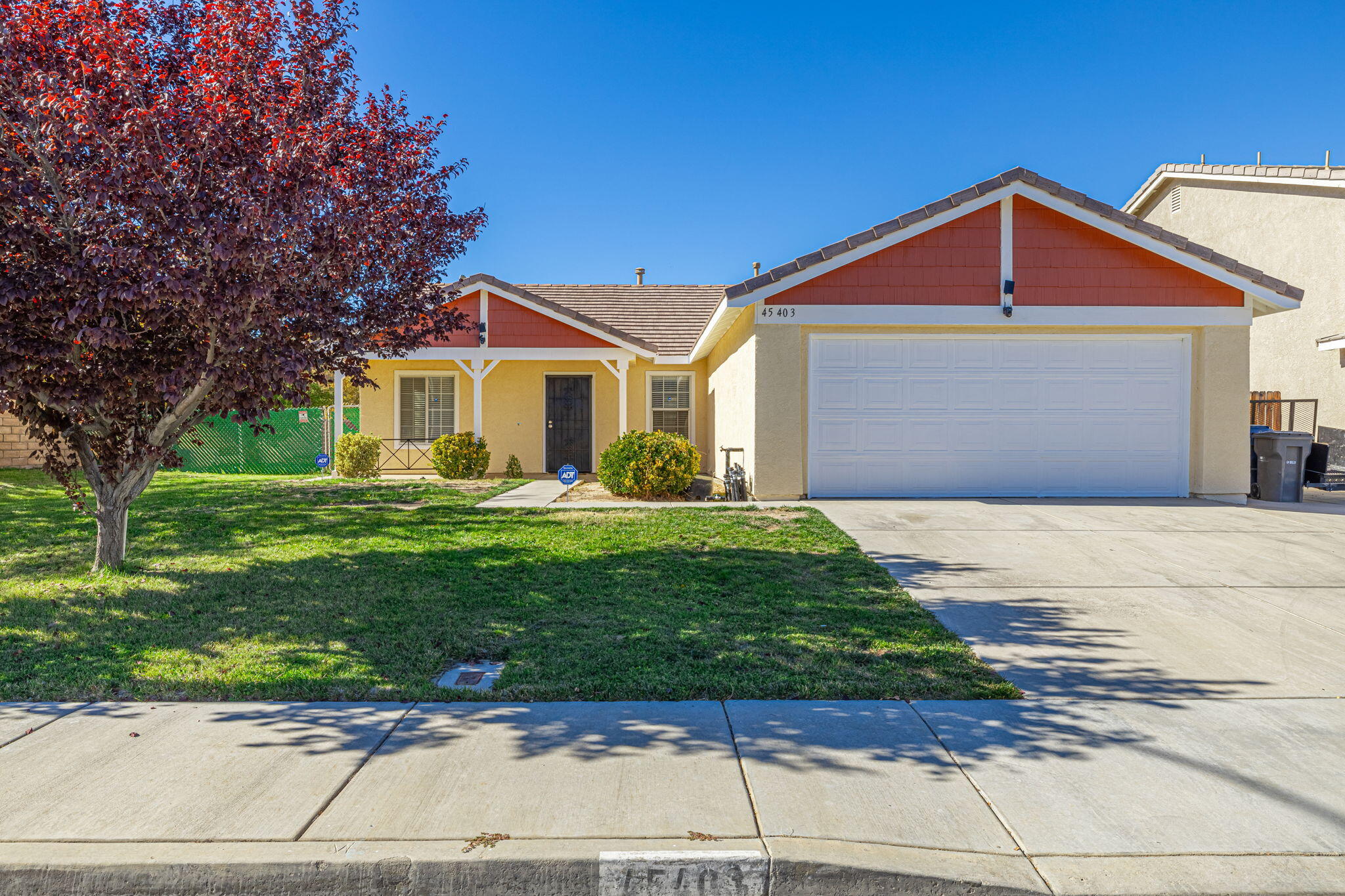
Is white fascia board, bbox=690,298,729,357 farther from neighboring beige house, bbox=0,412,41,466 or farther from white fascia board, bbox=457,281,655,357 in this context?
neighboring beige house, bbox=0,412,41,466

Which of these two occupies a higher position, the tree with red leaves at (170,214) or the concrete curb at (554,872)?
the tree with red leaves at (170,214)

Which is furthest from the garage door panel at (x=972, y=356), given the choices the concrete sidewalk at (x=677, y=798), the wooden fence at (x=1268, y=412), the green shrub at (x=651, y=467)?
the concrete sidewalk at (x=677, y=798)

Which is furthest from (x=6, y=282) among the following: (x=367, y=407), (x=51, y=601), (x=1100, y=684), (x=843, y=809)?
(x=367, y=407)

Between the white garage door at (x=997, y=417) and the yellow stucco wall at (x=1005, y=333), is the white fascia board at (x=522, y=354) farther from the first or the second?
the white garage door at (x=997, y=417)

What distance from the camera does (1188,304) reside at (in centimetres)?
1128

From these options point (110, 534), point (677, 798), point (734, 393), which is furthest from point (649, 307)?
point (677, 798)

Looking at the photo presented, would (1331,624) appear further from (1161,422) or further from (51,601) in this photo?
(51,601)

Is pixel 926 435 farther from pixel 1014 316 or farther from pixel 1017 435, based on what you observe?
pixel 1014 316

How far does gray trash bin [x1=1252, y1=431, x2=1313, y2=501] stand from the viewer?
37.6 ft

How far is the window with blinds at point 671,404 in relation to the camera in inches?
728

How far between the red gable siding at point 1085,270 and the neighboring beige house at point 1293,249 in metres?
5.63

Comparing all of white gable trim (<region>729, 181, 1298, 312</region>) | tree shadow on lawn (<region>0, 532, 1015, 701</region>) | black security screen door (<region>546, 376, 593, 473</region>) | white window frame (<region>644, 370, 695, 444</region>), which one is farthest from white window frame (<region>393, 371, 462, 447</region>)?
tree shadow on lawn (<region>0, 532, 1015, 701</region>)

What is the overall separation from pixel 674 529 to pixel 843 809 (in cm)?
600

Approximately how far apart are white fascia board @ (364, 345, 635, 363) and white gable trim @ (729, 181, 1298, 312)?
5.38 metres
